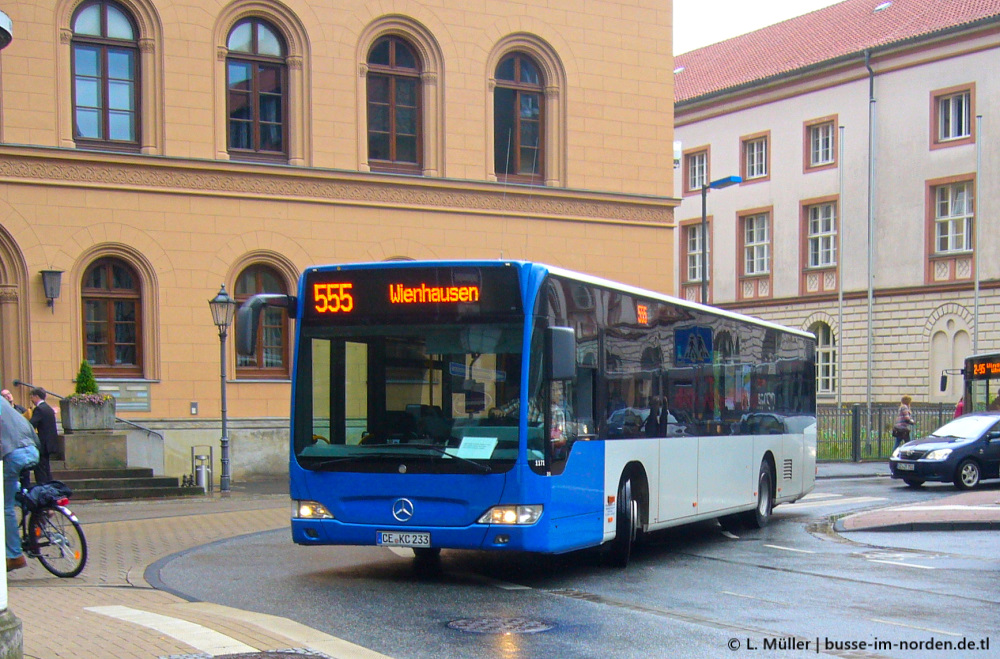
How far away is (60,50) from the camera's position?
24969 mm

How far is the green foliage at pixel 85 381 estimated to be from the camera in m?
23.1

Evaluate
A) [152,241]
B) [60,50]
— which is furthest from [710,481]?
[60,50]

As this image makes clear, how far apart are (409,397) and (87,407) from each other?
13.5 metres

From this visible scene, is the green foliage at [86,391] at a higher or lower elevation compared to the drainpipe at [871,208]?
lower

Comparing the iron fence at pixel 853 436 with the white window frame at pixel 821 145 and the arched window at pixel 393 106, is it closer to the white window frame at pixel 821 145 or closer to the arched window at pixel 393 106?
the arched window at pixel 393 106

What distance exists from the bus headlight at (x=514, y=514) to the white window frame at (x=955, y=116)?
135ft

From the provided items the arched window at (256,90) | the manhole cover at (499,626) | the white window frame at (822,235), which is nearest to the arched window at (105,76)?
the arched window at (256,90)

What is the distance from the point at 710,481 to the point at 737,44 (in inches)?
1969

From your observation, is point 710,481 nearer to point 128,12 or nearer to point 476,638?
point 476,638

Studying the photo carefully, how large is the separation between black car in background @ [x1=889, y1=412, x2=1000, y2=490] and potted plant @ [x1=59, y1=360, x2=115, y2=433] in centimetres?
1489

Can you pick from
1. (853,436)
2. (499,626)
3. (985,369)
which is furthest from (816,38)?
(499,626)

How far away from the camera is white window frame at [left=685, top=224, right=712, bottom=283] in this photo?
2322 inches

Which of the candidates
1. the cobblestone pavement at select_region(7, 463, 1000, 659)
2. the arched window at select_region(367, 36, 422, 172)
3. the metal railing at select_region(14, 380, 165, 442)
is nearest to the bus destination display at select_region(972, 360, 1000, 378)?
the cobblestone pavement at select_region(7, 463, 1000, 659)

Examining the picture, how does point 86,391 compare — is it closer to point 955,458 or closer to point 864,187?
point 955,458
